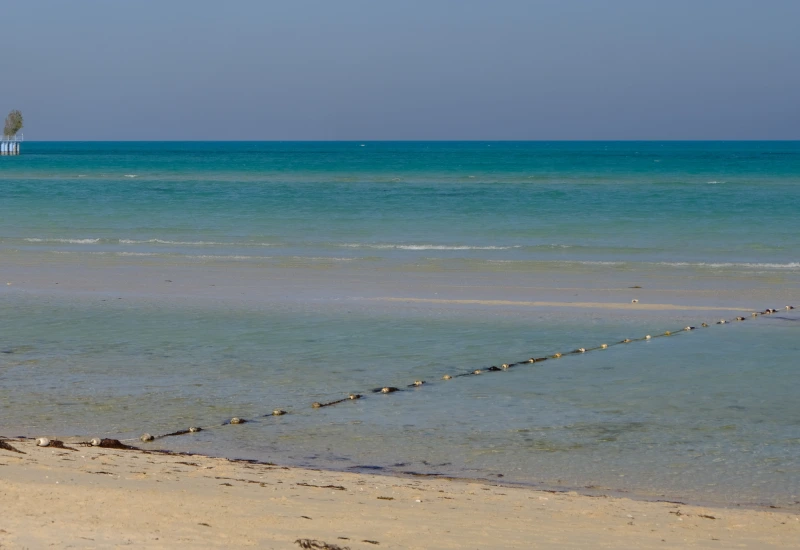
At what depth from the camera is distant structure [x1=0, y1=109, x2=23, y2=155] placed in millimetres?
112125

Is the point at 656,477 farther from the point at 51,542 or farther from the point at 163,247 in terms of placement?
the point at 163,247

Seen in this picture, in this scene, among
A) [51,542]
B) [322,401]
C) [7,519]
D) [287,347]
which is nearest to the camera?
[51,542]

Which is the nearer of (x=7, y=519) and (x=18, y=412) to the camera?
(x=7, y=519)

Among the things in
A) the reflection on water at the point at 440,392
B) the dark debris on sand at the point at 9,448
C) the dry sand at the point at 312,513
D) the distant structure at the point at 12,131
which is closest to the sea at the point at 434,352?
the reflection on water at the point at 440,392

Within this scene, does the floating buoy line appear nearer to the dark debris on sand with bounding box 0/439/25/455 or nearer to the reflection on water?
the reflection on water

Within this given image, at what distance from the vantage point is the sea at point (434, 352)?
7793mm

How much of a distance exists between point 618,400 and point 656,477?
87.9 inches

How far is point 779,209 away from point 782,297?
2395cm

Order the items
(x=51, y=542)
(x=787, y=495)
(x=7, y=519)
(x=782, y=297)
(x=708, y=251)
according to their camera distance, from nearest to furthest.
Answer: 1. (x=51, y=542)
2. (x=7, y=519)
3. (x=787, y=495)
4. (x=782, y=297)
5. (x=708, y=251)

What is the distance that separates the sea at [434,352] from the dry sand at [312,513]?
63 cm

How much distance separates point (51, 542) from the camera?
4906 millimetres

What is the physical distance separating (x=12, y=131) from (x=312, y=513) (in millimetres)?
116604

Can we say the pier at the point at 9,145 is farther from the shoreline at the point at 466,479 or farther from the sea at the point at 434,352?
the shoreline at the point at 466,479

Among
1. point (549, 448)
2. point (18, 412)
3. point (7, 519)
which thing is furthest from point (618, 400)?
point (7, 519)
